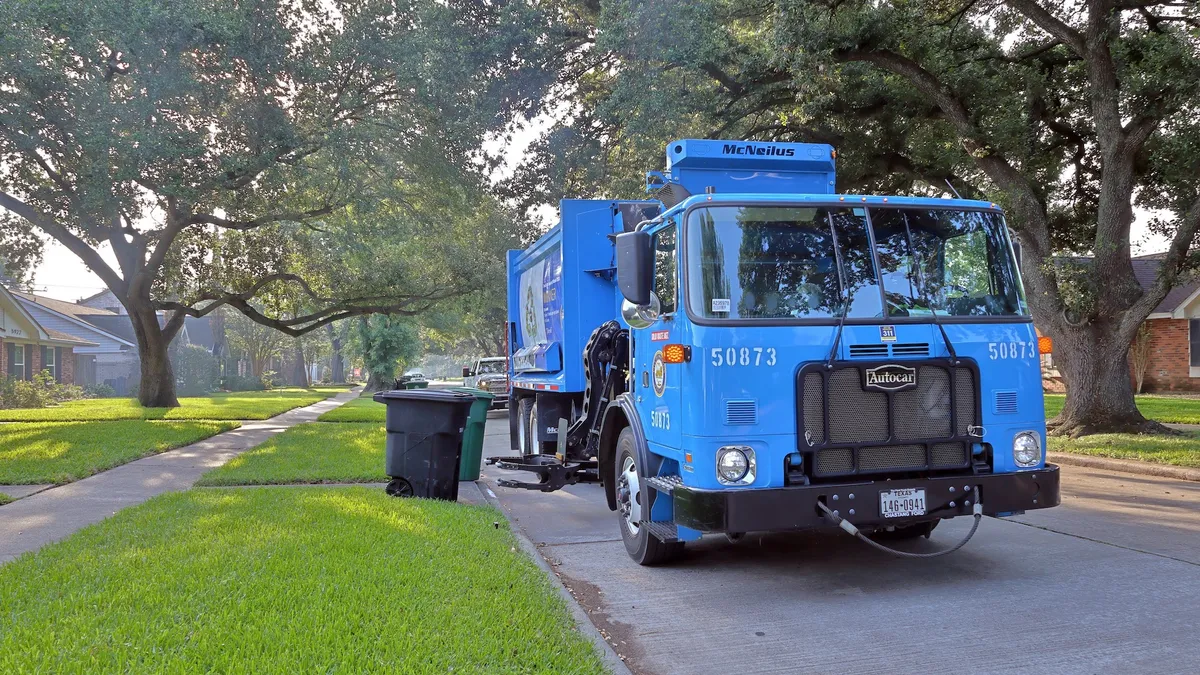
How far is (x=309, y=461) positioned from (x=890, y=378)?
948 centimetres

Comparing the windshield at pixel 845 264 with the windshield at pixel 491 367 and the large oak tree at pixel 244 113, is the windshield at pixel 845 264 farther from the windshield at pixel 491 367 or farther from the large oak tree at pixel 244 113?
the windshield at pixel 491 367

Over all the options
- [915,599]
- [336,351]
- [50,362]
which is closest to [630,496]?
[915,599]

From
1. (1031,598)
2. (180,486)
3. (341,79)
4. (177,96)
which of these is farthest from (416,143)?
(1031,598)

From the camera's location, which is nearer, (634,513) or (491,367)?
(634,513)

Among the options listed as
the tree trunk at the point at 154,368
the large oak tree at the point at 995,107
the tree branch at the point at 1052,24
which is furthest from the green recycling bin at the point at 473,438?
the tree trunk at the point at 154,368

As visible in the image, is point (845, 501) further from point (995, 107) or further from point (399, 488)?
point (995, 107)

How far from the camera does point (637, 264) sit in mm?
6082

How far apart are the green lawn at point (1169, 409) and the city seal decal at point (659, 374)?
1537 cm

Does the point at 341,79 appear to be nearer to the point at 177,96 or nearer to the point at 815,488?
the point at 177,96

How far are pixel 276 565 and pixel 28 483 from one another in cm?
683

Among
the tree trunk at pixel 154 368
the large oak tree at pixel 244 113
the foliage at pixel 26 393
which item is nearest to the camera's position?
the large oak tree at pixel 244 113

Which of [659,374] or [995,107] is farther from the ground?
[995,107]

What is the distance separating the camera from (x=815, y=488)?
18.0 ft

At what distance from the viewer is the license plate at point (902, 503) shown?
220 inches
